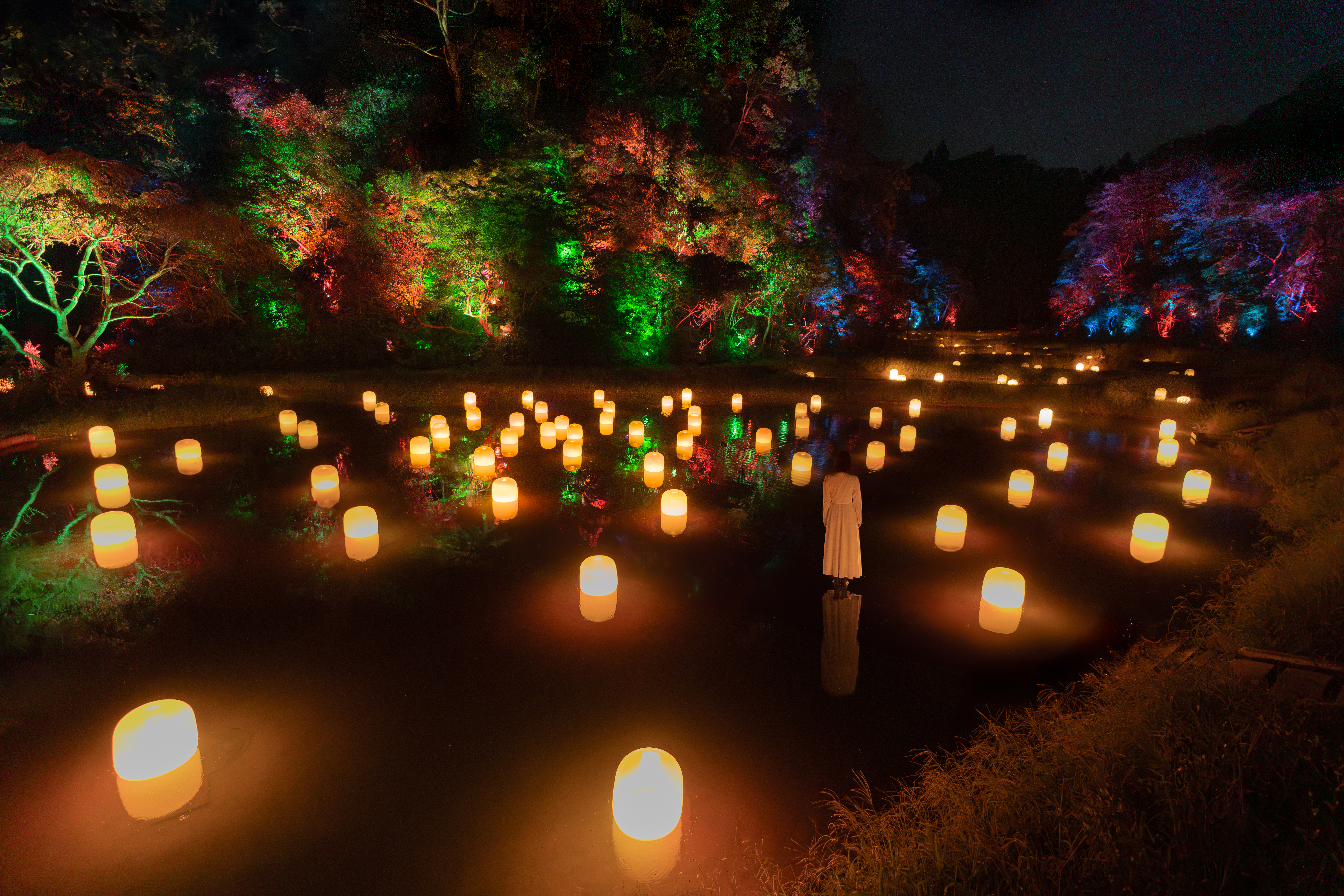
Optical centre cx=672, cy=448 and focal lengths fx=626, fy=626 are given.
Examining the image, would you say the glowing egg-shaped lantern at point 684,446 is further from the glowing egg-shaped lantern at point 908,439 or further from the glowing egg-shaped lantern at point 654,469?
the glowing egg-shaped lantern at point 908,439

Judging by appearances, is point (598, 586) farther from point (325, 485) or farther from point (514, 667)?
point (325, 485)

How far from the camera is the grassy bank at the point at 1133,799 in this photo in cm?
240

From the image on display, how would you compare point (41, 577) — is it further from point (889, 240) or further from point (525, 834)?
point (889, 240)

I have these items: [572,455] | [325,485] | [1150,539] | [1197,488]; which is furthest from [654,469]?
[1197,488]

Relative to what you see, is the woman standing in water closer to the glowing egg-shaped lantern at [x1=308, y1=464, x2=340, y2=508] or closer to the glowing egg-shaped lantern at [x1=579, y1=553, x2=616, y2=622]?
the glowing egg-shaped lantern at [x1=579, y1=553, x2=616, y2=622]

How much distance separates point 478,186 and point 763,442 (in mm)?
13541

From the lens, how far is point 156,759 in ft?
11.2

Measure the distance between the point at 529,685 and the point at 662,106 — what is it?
21879 millimetres

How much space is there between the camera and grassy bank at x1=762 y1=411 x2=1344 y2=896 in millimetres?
2400

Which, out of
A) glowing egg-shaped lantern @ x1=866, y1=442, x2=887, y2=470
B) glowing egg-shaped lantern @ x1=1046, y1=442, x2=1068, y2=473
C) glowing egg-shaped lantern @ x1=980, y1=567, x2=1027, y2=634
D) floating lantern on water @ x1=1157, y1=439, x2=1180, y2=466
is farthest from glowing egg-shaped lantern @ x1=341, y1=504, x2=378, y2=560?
floating lantern on water @ x1=1157, y1=439, x2=1180, y2=466

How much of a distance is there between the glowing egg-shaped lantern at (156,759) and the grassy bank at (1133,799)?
3.21 metres

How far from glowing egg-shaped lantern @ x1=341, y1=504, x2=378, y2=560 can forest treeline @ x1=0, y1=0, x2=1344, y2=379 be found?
38.5 ft

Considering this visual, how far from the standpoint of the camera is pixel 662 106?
21703 mm

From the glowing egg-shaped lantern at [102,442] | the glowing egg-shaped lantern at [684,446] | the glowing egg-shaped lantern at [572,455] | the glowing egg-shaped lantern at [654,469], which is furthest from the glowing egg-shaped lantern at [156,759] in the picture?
the glowing egg-shaped lantern at [102,442]
